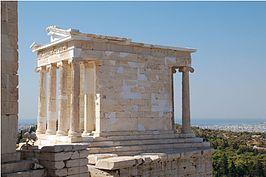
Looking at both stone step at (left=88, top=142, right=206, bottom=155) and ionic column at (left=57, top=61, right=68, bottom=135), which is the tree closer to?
stone step at (left=88, top=142, right=206, bottom=155)

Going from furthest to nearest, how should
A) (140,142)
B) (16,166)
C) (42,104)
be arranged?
(42,104) < (140,142) < (16,166)

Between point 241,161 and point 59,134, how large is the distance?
33.5m

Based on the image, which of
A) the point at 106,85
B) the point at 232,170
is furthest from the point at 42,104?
the point at 232,170

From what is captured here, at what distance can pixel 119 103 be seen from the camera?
16.5m

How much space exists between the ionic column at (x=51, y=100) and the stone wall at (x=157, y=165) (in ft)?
16.6

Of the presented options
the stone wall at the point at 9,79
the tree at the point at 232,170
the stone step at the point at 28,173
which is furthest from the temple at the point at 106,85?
the tree at the point at 232,170

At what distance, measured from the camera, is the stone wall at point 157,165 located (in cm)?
1284

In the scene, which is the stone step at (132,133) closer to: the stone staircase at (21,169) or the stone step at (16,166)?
the stone staircase at (21,169)

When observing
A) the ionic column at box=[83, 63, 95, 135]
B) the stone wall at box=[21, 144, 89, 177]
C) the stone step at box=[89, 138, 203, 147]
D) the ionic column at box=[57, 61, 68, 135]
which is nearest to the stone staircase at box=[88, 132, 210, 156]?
the stone step at box=[89, 138, 203, 147]

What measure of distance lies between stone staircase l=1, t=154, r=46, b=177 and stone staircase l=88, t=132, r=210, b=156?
4548 millimetres

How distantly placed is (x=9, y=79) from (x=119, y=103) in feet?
23.1

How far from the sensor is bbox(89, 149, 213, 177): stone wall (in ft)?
42.1

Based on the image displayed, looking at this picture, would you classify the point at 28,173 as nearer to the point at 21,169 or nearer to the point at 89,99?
the point at 21,169

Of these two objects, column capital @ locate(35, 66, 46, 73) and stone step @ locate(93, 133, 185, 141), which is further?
column capital @ locate(35, 66, 46, 73)
